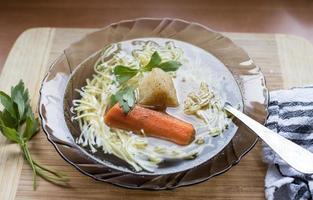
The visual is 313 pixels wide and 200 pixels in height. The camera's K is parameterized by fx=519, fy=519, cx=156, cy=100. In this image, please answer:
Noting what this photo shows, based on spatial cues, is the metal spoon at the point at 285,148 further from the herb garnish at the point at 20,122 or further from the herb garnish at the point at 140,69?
the herb garnish at the point at 20,122

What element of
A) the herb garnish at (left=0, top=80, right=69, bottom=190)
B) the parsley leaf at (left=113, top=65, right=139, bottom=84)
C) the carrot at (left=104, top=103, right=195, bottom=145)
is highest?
the parsley leaf at (left=113, top=65, right=139, bottom=84)

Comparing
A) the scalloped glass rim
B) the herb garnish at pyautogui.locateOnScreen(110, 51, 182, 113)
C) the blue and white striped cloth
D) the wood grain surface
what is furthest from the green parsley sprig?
the wood grain surface

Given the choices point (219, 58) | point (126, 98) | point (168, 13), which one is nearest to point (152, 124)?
point (126, 98)

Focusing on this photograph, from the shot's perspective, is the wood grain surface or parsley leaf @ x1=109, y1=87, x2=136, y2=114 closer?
parsley leaf @ x1=109, y1=87, x2=136, y2=114

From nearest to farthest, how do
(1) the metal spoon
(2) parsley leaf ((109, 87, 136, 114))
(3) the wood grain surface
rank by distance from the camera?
(1) the metal spoon → (2) parsley leaf ((109, 87, 136, 114)) → (3) the wood grain surface

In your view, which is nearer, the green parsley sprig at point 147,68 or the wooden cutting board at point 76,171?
the wooden cutting board at point 76,171

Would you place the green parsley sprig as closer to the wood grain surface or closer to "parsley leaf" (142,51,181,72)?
"parsley leaf" (142,51,181,72)

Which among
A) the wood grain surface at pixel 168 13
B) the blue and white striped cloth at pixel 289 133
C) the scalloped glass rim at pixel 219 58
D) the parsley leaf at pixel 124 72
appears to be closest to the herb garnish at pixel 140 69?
the parsley leaf at pixel 124 72

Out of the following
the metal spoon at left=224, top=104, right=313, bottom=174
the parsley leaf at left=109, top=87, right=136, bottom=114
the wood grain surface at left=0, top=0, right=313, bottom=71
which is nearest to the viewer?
the metal spoon at left=224, top=104, right=313, bottom=174
